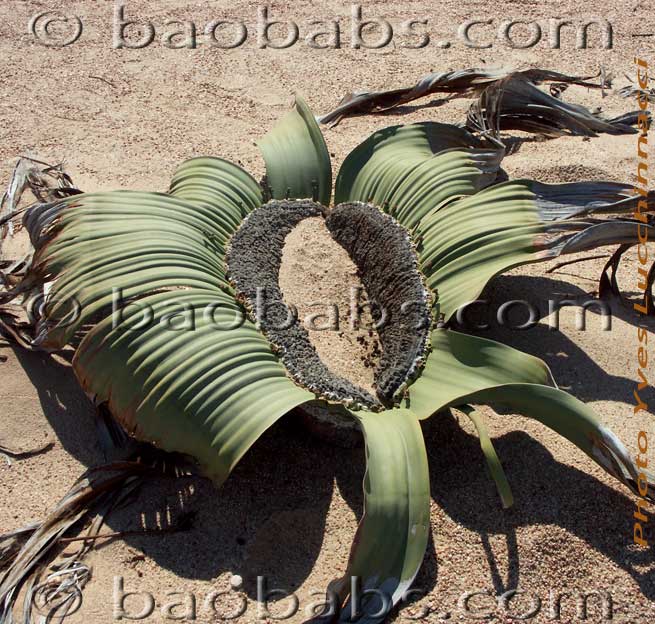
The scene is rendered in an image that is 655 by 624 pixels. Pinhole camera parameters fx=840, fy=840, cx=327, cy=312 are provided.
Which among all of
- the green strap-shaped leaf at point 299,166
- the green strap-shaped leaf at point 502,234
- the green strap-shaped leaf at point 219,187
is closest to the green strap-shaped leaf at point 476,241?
the green strap-shaped leaf at point 502,234

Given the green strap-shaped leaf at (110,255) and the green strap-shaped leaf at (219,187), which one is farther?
the green strap-shaped leaf at (219,187)

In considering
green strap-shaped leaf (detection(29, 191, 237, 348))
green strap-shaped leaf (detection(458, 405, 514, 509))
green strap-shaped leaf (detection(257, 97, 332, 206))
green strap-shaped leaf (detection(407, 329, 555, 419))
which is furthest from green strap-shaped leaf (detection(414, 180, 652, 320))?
green strap-shaped leaf (detection(29, 191, 237, 348))

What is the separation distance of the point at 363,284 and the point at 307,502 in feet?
1.99

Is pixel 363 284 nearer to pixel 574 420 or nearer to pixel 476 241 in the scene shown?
pixel 476 241

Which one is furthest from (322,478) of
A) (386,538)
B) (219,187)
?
(219,187)

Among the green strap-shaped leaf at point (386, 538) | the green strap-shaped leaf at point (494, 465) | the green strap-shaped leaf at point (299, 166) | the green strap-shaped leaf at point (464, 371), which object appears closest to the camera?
the green strap-shaped leaf at point (386, 538)

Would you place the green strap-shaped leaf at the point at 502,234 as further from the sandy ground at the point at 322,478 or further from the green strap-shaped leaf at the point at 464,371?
the sandy ground at the point at 322,478

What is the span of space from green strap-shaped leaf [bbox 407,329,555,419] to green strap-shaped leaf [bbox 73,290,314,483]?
274 mm

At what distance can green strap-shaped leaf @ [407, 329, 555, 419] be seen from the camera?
6.14 feet

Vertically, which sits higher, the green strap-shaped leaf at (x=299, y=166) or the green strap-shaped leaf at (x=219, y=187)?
the green strap-shaped leaf at (x=299, y=166)

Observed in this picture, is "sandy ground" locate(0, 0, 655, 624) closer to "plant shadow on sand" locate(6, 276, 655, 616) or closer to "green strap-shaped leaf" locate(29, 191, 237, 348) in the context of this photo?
"plant shadow on sand" locate(6, 276, 655, 616)

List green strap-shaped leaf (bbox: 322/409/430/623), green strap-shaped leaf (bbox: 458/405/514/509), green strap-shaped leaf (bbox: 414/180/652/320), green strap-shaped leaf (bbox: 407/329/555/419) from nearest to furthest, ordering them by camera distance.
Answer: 1. green strap-shaped leaf (bbox: 322/409/430/623)
2. green strap-shaped leaf (bbox: 458/405/514/509)
3. green strap-shaped leaf (bbox: 407/329/555/419)
4. green strap-shaped leaf (bbox: 414/180/652/320)

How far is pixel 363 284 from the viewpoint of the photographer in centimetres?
224

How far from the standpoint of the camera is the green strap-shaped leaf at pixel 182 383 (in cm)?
177
